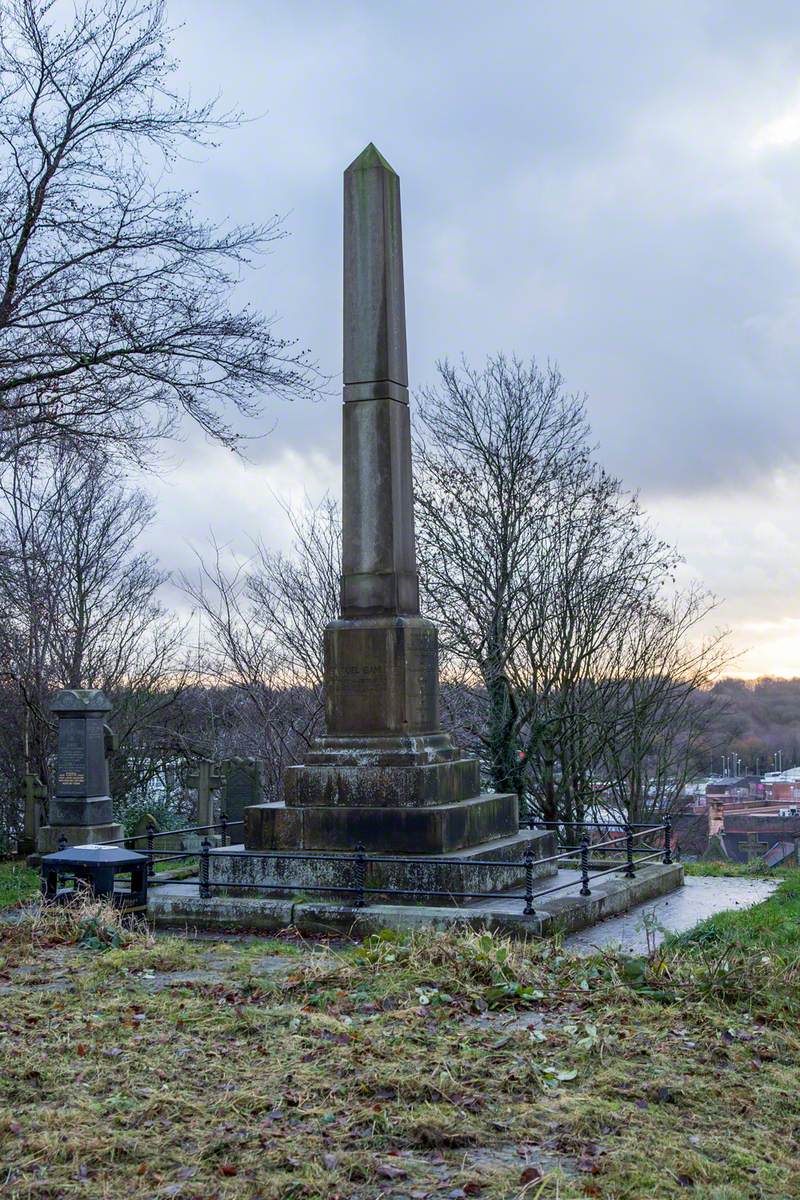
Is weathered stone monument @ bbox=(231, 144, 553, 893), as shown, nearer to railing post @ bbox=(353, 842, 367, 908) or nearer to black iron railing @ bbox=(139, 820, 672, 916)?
black iron railing @ bbox=(139, 820, 672, 916)

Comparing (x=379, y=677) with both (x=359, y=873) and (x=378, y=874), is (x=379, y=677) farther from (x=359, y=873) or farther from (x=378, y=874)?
(x=359, y=873)

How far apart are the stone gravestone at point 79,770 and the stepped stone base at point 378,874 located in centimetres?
664

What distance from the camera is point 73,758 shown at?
60.2 ft

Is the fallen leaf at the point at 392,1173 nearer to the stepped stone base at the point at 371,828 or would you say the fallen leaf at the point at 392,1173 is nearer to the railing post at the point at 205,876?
the stepped stone base at the point at 371,828

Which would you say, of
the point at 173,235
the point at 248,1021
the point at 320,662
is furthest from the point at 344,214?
the point at 320,662

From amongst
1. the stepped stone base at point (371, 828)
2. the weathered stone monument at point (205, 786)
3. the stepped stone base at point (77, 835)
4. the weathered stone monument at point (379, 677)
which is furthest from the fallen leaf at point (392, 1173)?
the weathered stone monument at point (205, 786)

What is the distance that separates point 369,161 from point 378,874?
7.73 meters

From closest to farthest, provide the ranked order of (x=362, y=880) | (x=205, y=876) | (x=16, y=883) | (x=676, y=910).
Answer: (x=362, y=880), (x=205, y=876), (x=676, y=910), (x=16, y=883)

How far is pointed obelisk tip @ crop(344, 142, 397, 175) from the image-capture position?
13.0 meters

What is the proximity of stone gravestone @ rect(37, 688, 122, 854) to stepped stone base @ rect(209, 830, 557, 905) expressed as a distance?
664 cm

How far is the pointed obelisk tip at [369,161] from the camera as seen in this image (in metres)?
13.0

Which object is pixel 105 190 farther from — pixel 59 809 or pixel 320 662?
pixel 320 662

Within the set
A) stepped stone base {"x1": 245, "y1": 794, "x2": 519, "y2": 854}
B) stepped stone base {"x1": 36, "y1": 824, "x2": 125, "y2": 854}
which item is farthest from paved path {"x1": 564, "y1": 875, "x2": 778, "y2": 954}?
stepped stone base {"x1": 36, "y1": 824, "x2": 125, "y2": 854}

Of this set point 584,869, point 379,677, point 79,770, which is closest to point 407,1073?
point 584,869
